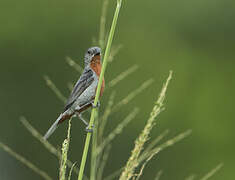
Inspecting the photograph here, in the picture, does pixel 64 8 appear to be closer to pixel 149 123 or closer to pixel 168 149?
pixel 168 149

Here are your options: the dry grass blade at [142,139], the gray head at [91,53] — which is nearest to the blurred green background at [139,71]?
the gray head at [91,53]

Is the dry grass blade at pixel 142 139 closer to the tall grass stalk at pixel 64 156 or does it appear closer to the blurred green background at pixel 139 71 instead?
the tall grass stalk at pixel 64 156

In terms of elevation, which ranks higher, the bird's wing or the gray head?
the gray head

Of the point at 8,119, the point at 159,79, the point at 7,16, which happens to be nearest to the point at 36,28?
the point at 7,16

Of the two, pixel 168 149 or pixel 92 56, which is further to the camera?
pixel 168 149

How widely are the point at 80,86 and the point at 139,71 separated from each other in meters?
10.8

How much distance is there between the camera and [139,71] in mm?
14078

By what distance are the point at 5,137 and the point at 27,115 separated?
1.12 m

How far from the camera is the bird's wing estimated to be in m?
3.24

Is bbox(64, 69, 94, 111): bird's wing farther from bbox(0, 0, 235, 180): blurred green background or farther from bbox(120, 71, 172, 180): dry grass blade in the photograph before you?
bbox(0, 0, 235, 180): blurred green background

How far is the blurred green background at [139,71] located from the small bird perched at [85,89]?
8.72m

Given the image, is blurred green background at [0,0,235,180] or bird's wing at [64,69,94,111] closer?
bird's wing at [64,69,94,111]

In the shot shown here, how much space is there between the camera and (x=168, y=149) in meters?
13.8

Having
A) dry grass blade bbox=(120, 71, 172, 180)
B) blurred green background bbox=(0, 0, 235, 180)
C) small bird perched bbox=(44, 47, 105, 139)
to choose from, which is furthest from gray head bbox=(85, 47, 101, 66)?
blurred green background bbox=(0, 0, 235, 180)
